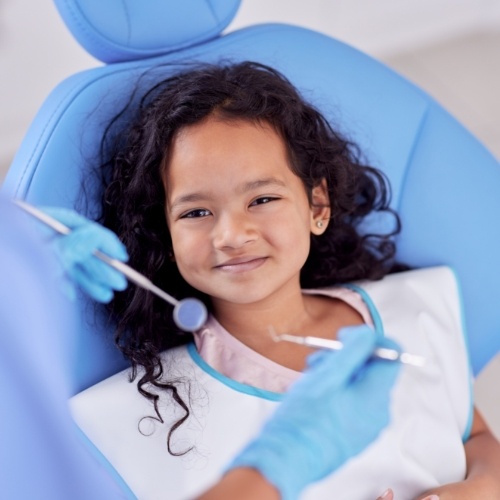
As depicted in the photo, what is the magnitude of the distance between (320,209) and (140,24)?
38cm

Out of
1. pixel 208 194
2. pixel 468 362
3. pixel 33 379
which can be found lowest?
pixel 468 362

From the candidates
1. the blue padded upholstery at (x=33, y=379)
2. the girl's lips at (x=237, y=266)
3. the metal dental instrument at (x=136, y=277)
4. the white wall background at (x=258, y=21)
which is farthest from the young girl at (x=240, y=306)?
the white wall background at (x=258, y=21)

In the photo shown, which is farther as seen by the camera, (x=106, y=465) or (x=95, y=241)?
(x=106, y=465)

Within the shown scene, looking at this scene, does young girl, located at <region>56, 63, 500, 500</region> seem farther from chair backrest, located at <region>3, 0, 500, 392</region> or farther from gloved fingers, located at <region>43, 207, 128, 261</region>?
gloved fingers, located at <region>43, 207, 128, 261</region>

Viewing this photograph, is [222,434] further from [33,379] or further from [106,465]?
[33,379]

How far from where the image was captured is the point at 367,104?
1432mm

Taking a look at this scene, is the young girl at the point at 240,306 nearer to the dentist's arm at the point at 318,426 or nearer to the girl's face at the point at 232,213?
the girl's face at the point at 232,213

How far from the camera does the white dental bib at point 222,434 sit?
115 cm

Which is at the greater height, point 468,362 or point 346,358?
→ point 346,358

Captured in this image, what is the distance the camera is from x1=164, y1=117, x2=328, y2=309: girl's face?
1.15 m

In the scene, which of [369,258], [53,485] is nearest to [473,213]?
[369,258]

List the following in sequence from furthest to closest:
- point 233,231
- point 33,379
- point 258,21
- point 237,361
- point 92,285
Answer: point 258,21 < point 237,361 < point 233,231 < point 92,285 < point 33,379

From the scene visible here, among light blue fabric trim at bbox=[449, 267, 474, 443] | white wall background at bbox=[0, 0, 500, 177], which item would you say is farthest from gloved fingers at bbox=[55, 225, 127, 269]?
white wall background at bbox=[0, 0, 500, 177]

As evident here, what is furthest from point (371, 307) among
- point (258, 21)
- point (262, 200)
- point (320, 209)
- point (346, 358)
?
point (258, 21)
